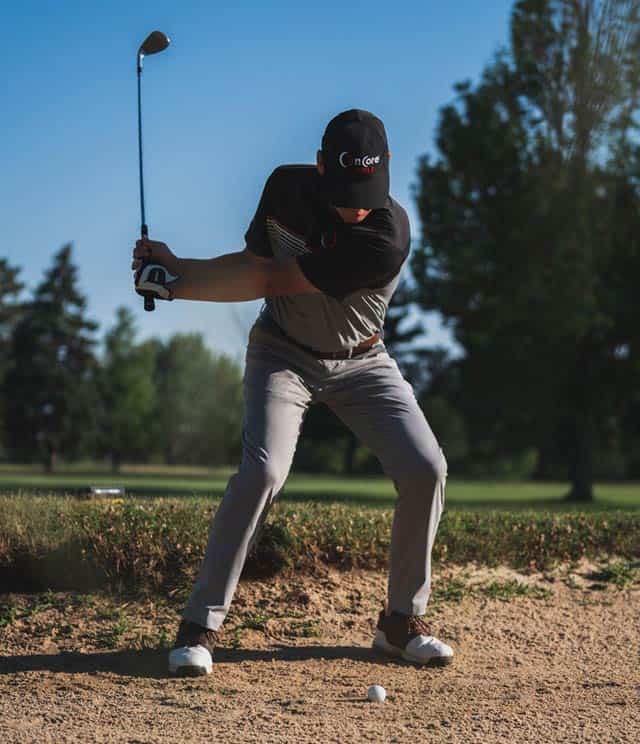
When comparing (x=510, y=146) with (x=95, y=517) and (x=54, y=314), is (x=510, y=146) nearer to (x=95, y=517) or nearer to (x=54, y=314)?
(x=95, y=517)

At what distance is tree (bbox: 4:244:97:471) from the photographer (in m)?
54.0

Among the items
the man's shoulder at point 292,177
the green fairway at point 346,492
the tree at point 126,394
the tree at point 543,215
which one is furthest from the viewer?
the tree at point 126,394

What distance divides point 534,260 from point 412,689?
1827 cm

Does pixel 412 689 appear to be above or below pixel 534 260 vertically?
below

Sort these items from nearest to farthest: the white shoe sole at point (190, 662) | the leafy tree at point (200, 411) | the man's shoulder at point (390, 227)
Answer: the white shoe sole at point (190, 662), the man's shoulder at point (390, 227), the leafy tree at point (200, 411)

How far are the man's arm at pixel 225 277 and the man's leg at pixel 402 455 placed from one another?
563 millimetres

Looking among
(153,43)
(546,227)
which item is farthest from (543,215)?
(153,43)

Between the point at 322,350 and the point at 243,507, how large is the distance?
83cm

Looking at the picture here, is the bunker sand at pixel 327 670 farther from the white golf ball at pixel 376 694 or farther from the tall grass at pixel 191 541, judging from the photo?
the tall grass at pixel 191 541

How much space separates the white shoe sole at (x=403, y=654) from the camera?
15.1 ft

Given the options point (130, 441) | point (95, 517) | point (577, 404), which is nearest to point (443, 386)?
point (577, 404)

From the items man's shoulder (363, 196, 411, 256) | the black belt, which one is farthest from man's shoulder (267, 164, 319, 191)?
the black belt

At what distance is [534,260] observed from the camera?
21562 mm

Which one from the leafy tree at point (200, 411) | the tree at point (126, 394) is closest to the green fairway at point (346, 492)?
the tree at point (126, 394)
